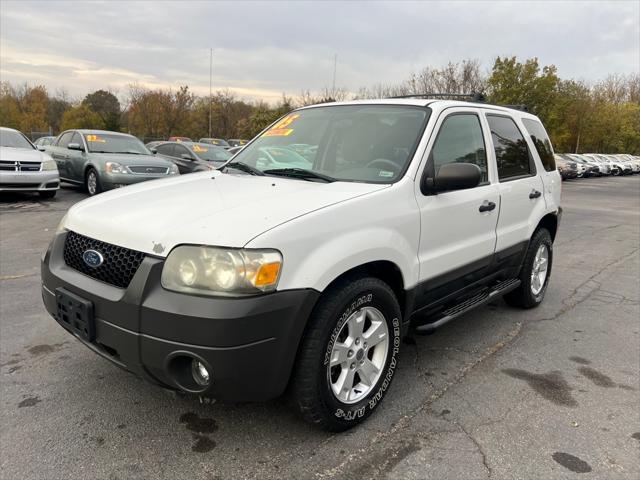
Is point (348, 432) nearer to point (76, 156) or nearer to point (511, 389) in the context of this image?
point (511, 389)

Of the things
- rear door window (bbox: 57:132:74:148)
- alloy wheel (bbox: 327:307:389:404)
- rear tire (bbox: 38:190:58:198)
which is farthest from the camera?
rear door window (bbox: 57:132:74:148)

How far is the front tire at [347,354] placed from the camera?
2404 mm

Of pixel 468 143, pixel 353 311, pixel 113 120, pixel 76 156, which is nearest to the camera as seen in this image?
pixel 353 311

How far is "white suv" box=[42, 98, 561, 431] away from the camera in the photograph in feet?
7.18

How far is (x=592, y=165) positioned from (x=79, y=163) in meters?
34.1

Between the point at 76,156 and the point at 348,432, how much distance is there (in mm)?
11445

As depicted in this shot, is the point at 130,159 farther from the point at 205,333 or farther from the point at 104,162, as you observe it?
the point at 205,333

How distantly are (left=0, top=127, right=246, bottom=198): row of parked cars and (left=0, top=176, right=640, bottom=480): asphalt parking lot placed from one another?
6.85 meters

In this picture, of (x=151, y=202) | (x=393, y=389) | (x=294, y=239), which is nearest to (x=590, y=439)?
(x=393, y=389)

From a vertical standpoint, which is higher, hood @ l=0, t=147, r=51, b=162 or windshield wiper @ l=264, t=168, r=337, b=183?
windshield wiper @ l=264, t=168, r=337, b=183

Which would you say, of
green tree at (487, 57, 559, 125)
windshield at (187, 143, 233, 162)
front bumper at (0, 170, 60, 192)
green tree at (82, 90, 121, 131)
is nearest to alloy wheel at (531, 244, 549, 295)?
front bumper at (0, 170, 60, 192)

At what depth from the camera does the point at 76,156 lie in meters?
12.0

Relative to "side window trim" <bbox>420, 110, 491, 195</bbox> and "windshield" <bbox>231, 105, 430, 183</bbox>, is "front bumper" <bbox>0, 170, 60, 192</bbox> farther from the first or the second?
"side window trim" <bbox>420, 110, 491, 195</bbox>

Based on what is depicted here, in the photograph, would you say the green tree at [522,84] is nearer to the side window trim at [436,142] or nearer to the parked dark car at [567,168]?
A: the parked dark car at [567,168]
